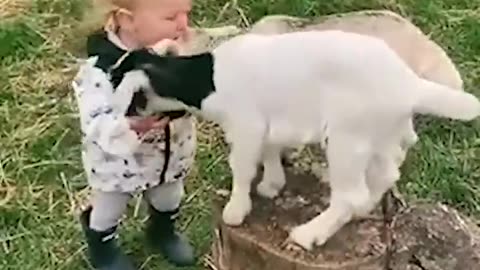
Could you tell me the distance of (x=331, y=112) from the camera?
2479mm

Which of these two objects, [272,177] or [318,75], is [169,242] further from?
[318,75]

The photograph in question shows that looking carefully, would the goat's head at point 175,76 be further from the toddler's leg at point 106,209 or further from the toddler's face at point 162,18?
the toddler's leg at point 106,209

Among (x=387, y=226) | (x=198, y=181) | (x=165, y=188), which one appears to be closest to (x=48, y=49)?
(x=198, y=181)

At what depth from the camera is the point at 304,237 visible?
8.78ft

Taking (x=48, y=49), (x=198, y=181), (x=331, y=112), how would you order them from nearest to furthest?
(x=331, y=112), (x=198, y=181), (x=48, y=49)

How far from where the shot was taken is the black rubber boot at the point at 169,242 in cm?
340

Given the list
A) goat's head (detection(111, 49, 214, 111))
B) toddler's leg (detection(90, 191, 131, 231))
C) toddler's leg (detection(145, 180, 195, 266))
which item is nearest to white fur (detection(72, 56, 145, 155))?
goat's head (detection(111, 49, 214, 111))

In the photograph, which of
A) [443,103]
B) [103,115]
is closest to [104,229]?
[103,115]

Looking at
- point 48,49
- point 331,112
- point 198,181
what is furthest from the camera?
point 48,49

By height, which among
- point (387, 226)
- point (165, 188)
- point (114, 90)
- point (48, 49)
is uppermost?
point (114, 90)

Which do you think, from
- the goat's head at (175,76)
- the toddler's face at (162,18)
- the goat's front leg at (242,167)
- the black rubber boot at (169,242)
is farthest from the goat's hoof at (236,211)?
the black rubber boot at (169,242)

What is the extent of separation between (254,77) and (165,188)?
Result: 738 millimetres

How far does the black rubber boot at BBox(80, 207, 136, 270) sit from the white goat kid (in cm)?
71

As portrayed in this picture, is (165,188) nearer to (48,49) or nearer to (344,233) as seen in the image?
(344,233)
